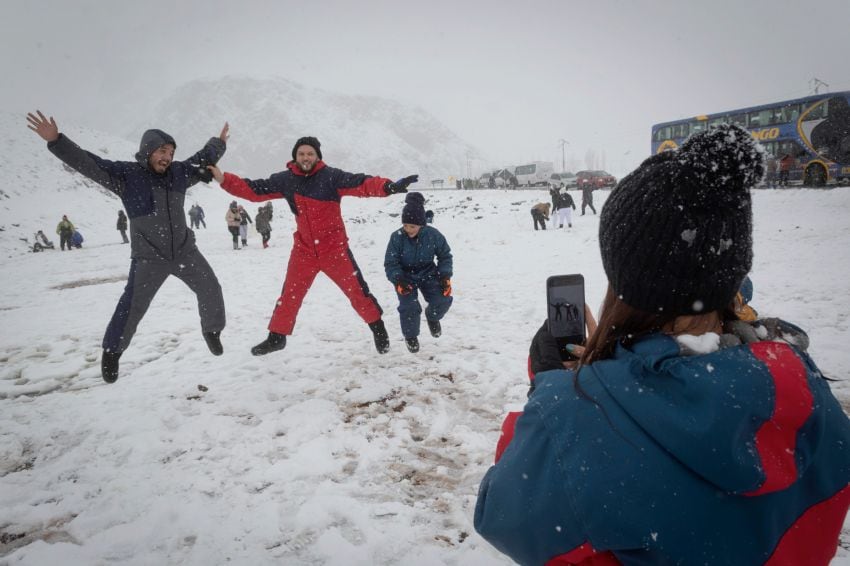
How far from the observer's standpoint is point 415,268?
15.8ft

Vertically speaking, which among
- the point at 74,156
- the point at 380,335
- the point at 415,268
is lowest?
the point at 380,335

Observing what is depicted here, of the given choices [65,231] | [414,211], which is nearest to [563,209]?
[414,211]

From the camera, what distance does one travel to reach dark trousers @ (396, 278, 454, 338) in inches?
183

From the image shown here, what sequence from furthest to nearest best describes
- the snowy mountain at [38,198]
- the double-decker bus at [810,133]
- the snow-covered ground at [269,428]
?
the snowy mountain at [38,198] < the double-decker bus at [810,133] < the snow-covered ground at [269,428]

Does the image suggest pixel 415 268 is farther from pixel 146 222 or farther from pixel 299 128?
pixel 299 128

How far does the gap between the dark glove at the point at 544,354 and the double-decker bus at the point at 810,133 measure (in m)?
17.8

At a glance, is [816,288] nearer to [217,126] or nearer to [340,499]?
[340,499]

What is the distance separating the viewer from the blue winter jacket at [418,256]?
4723 millimetres

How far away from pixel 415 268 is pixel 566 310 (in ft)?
10.9

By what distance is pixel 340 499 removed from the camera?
96.0 inches

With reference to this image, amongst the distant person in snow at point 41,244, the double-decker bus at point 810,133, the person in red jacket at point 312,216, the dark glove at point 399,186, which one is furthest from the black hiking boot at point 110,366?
the distant person in snow at point 41,244

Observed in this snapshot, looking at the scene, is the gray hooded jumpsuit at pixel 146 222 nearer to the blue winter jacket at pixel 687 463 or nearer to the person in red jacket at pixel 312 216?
the person in red jacket at pixel 312 216

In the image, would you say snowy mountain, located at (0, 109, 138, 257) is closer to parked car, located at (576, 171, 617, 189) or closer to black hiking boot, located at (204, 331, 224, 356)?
black hiking boot, located at (204, 331, 224, 356)

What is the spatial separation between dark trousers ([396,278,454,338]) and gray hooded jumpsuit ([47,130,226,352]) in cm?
217
